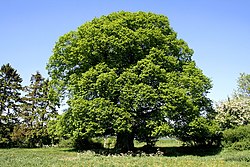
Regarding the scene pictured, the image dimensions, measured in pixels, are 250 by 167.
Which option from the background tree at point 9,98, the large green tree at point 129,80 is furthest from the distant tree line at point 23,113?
the large green tree at point 129,80

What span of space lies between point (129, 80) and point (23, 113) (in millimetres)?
24715

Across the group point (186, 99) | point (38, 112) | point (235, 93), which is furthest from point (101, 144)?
point (235, 93)

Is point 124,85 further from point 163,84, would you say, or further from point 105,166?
point 105,166

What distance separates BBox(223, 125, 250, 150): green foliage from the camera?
28891 mm

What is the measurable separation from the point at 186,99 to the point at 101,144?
15.5 metres

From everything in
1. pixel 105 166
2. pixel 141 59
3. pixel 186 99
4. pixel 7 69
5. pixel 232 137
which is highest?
pixel 7 69

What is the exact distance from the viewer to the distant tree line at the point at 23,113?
46.4 meters

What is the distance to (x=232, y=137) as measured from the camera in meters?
29.8

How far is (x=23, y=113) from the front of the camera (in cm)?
4800

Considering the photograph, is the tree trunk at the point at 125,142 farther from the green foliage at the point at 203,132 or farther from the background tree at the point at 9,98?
the background tree at the point at 9,98

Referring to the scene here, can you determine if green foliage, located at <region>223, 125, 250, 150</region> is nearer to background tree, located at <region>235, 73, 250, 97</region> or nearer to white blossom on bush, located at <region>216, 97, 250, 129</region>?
white blossom on bush, located at <region>216, 97, 250, 129</region>

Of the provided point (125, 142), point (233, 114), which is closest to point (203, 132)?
point (233, 114)

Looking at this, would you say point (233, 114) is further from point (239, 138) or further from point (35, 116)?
point (35, 116)

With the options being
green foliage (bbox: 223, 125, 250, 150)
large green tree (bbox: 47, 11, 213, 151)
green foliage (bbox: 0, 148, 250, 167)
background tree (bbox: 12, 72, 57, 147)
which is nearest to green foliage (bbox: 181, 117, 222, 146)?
large green tree (bbox: 47, 11, 213, 151)
